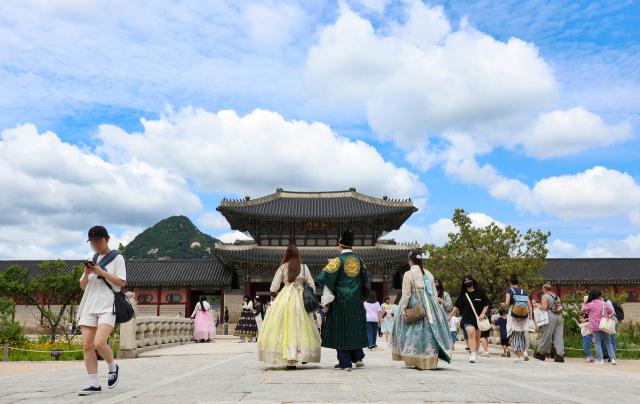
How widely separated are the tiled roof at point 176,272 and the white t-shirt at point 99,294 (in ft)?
78.3

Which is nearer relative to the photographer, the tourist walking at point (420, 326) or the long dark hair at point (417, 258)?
the tourist walking at point (420, 326)

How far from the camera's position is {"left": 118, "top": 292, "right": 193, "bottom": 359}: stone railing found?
10.5 meters

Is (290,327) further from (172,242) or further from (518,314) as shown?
(172,242)

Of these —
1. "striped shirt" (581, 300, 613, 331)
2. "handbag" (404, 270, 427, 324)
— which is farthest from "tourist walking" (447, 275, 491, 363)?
"striped shirt" (581, 300, 613, 331)

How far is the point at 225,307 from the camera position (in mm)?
27484

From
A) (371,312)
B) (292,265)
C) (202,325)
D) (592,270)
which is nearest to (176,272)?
(202,325)

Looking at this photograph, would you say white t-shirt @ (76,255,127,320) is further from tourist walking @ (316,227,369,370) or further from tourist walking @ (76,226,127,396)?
tourist walking @ (316,227,369,370)

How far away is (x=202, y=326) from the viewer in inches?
650

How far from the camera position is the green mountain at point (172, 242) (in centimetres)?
7281

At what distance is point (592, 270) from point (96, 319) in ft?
107

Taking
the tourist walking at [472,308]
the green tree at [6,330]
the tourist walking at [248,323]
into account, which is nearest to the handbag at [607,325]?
the tourist walking at [472,308]

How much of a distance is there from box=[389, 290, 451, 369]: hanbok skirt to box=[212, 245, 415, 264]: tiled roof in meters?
20.1

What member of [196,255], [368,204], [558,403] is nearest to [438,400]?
[558,403]

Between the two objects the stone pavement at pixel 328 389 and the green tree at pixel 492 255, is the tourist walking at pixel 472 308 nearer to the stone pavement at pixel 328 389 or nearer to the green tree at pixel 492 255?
the stone pavement at pixel 328 389
